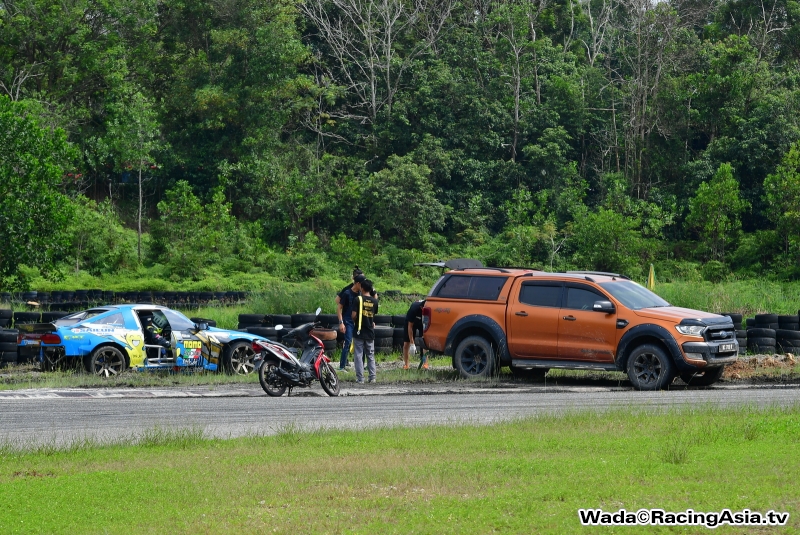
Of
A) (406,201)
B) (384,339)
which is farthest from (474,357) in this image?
(406,201)

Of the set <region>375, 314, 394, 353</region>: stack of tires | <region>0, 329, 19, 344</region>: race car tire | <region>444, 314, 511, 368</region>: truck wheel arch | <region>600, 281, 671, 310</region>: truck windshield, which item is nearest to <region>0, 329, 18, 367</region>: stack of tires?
<region>0, 329, 19, 344</region>: race car tire

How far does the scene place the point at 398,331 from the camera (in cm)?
2520

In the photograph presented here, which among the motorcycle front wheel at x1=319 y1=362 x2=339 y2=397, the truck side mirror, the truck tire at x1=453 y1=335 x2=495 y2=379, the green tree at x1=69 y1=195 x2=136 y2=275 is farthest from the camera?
the green tree at x1=69 y1=195 x2=136 y2=275

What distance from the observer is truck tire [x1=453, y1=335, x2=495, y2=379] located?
66.1ft

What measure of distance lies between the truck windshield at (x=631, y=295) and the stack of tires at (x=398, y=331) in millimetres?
6682

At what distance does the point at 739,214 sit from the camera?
50875 millimetres

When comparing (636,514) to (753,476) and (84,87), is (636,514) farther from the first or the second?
(84,87)

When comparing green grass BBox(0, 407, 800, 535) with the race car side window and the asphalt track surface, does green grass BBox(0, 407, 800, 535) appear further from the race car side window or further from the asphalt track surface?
the race car side window

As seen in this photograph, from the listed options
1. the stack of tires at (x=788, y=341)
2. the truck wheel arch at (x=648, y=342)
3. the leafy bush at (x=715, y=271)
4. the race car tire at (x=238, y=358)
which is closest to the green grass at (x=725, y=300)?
the stack of tires at (x=788, y=341)

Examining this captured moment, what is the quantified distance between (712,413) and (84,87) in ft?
Result: 155

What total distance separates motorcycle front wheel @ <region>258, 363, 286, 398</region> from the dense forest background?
29.9 m

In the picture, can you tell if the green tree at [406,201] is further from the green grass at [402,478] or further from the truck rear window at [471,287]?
the green grass at [402,478]

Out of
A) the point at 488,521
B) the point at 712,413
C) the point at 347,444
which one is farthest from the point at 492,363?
the point at 488,521

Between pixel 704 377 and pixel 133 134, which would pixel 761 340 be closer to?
pixel 704 377
